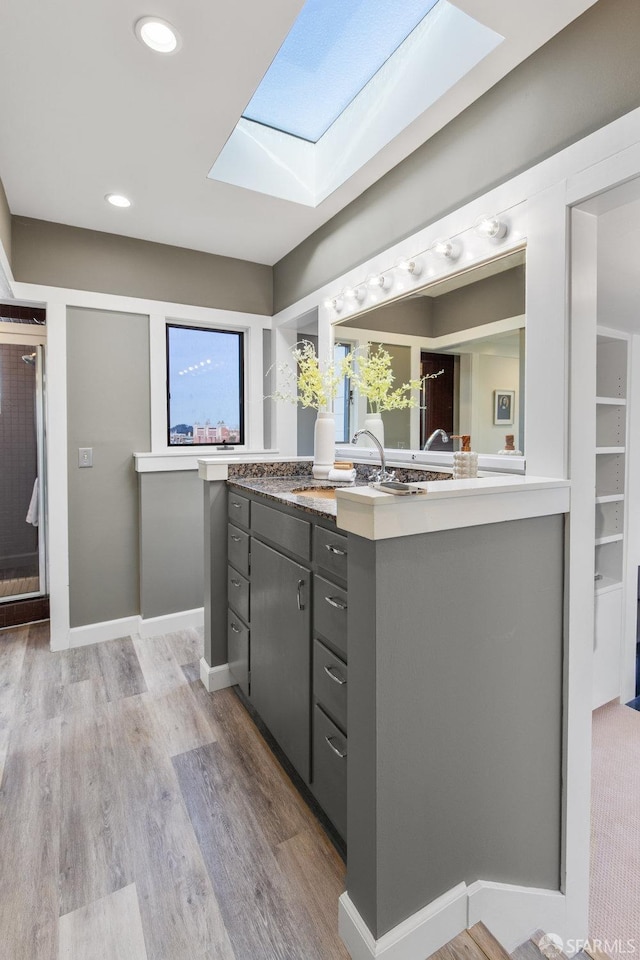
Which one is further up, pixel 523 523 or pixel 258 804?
pixel 523 523

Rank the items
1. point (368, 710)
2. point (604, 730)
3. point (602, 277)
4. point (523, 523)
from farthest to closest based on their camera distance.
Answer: point (604, 730) → point (602, 277) → point (523, 523) → point (368, 710)

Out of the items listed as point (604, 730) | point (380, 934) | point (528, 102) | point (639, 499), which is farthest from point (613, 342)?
point (380, 934)

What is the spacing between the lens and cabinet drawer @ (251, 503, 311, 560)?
1.58 meters

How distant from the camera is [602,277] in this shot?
2.37m

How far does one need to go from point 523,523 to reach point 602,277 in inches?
67.9

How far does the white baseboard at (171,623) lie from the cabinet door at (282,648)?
50.1 inches

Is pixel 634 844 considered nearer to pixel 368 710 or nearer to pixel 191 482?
pixel 368 710

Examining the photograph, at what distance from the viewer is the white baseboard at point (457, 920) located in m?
1.13

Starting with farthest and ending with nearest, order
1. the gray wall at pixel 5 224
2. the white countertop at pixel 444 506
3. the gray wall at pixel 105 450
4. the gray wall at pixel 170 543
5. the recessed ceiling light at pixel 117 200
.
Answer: the gray wall at pixel 170 543, the gray wall at pixel 105 450, the recessed ceiling light at pixel 117 200, the gray wall at pixel 5 224, the white countertop at pixel 444 506

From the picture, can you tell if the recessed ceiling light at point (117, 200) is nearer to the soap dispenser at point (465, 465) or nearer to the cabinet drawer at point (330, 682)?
the soap dispenser at point (465, 465)

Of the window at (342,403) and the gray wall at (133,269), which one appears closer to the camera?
the window at (342,403)

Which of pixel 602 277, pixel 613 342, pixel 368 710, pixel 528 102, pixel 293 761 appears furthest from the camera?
pixel 613 342

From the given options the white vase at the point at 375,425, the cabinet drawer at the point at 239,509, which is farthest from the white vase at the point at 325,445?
the cabinet drawer at the point at 239,509

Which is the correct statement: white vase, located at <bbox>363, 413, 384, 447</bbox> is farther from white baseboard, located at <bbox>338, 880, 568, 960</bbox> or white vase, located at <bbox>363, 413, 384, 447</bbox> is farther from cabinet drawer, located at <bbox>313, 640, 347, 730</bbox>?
white baseboard, located at <bbox>338, 880, 568, 960</bbox>
